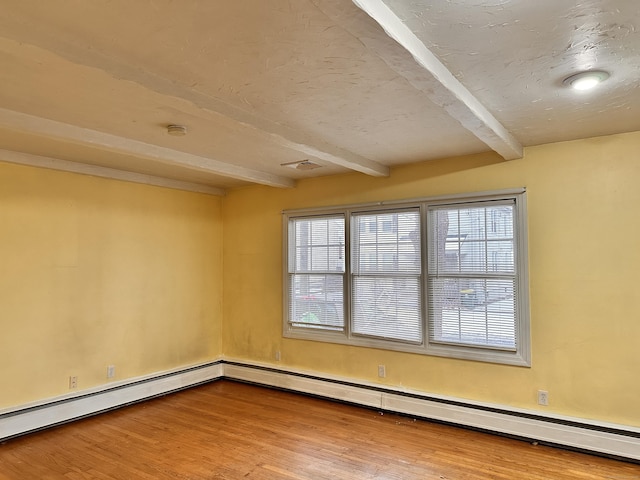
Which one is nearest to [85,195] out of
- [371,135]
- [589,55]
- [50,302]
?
[50,302]

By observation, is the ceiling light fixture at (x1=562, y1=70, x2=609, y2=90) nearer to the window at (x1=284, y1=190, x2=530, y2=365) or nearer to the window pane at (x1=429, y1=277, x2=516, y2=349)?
the window at (x1=284, y1=190, x2=530, y2=365)

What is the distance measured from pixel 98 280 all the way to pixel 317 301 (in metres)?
2.38

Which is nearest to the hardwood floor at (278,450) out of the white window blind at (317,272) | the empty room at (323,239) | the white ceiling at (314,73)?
the empty room at (323,239)

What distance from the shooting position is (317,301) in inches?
198

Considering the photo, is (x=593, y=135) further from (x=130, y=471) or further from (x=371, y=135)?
(x=130, y=471)

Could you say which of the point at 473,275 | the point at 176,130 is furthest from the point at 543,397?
the point at 176,130

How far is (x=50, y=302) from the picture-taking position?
407 cm

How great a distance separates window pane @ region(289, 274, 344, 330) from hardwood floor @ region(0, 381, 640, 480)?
0.95 meters

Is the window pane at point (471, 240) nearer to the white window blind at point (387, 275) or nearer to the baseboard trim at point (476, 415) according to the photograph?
the white window blind at point (387, 275)

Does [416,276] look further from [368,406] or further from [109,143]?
[109,143]

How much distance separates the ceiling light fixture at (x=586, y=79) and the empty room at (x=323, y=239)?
0.03 meters

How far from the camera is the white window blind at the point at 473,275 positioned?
381 centimetres

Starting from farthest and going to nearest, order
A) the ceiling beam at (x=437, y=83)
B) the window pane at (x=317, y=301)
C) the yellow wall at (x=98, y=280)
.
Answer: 1. the window pane at (x=317, y=301)
2. the yellow wall at (x=98, y=280)
3. the ceiling beam at (x=437, y=83)

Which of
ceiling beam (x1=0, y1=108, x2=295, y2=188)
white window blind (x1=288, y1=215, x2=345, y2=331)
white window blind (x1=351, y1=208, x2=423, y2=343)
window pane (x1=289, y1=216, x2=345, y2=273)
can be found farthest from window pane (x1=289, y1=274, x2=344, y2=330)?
ceiling beam (x1=0, y1=108, x2=295, y2=188)
